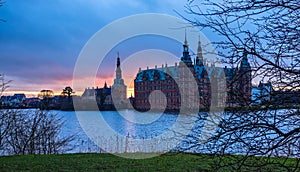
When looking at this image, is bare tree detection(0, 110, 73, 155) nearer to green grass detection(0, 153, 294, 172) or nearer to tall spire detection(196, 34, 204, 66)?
green grass detection(0, 153, 294, 172)

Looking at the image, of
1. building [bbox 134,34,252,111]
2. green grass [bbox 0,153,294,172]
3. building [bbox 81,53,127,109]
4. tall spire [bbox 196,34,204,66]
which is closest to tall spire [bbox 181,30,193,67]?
building [bbox 134,34,252,111]

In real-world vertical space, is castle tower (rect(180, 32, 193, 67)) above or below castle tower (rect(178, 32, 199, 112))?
above

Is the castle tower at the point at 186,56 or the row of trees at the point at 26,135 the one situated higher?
the castle tower at the point at 186,56

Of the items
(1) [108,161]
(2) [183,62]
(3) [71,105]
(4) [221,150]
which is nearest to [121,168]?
(1) [108,161]

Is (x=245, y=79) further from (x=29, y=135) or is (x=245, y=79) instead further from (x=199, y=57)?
(x=29, y=135)

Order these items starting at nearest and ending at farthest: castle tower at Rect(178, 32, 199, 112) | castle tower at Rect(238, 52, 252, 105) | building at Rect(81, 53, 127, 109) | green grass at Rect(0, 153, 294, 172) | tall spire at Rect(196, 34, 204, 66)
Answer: castle tower at Rect(238, 52, 252, 105), tall spire at Rect(196, 34, 204, 66), castle tower at Rect(178, 32, 199, 112), green grass at Rect(0, 153, 294, 172), building at Rect(81, 53, 127, 109)

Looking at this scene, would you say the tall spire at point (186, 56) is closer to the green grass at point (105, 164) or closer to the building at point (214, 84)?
the building at point (214, 84)

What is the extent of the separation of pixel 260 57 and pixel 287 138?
654 mm

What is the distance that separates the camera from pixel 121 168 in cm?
738

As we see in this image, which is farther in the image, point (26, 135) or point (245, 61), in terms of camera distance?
point (26, 135)

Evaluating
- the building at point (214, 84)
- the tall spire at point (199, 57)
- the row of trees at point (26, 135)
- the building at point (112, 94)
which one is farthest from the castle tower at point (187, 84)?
the building at point (112, 94)

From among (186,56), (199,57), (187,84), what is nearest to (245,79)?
(199,57)

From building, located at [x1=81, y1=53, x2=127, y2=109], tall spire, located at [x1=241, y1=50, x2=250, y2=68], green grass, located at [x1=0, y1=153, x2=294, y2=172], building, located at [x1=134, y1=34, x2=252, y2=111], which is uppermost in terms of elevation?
building, located at [x1=81, y1=53, x2=127, y2=109]

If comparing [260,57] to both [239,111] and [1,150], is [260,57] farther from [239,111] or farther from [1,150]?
[1,150]
